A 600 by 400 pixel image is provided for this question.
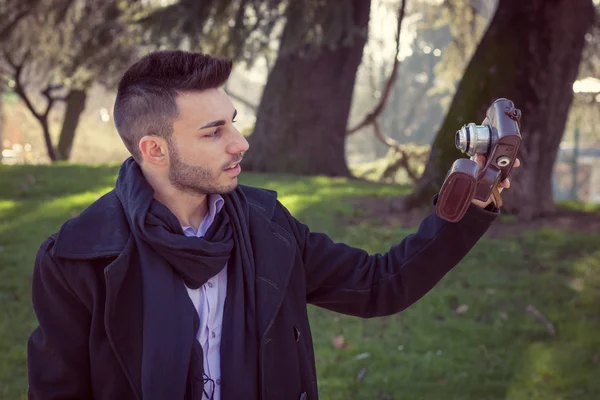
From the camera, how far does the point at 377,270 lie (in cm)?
266

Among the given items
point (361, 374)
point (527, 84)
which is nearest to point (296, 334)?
point (361, 374)

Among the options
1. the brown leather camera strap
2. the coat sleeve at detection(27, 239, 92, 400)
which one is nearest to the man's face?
the coat sleeve at detection(27, 239, 92, 400)

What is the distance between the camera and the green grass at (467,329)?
481 centimetres

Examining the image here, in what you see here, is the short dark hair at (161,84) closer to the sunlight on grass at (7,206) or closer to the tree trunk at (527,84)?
the tree trunk at (527,84)

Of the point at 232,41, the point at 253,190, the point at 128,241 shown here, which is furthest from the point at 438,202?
the point at 232,41

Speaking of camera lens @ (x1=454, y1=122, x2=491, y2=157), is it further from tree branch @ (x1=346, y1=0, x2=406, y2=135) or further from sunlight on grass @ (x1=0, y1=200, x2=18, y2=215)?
tree branch @ (x1=346, y1=0, x2=406, y2=135)

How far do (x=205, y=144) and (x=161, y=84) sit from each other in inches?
9.9

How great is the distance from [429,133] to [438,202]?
51336mm

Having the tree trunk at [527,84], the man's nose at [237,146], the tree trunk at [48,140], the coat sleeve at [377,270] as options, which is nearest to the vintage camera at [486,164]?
the coat sleeve at [377,270]

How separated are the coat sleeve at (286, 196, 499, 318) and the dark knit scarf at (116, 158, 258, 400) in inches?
13.6

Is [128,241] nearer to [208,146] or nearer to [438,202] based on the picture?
[208,146]

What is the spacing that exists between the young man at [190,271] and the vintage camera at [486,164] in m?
0.13

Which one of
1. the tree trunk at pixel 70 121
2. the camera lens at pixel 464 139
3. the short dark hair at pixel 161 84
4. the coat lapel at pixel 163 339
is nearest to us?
the coat lapel at pixel 163 339

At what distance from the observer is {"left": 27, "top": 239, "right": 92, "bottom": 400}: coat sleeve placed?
2.19 m
